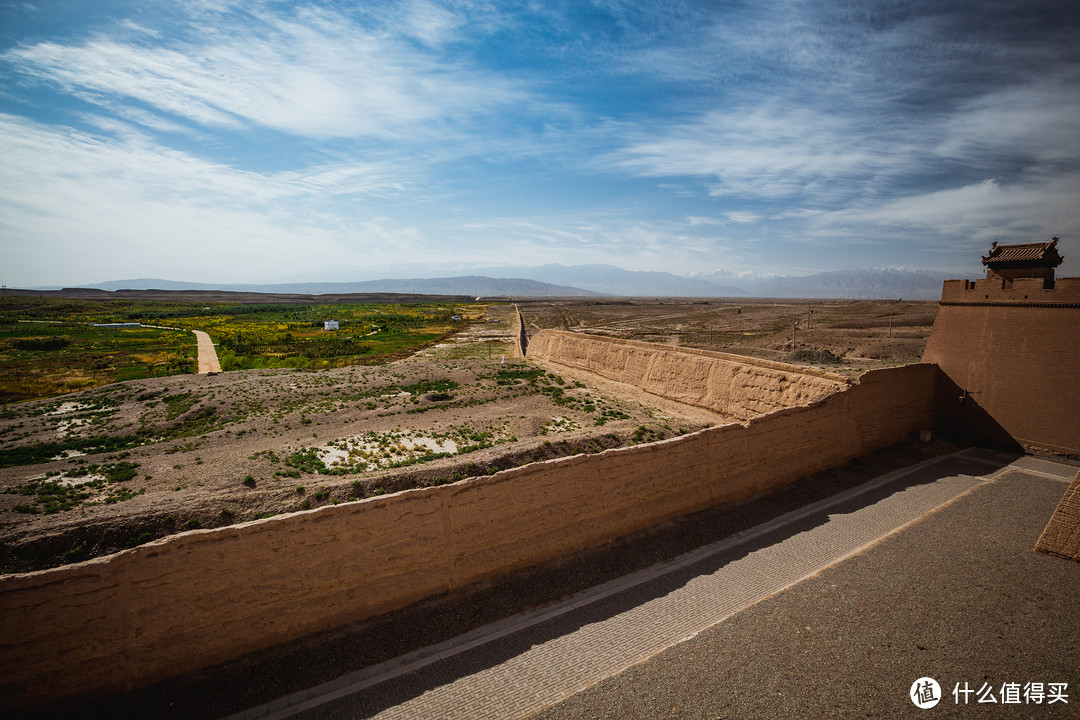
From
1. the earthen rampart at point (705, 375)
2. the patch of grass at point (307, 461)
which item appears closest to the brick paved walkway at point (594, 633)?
the earthen rampart at point (705, 375)

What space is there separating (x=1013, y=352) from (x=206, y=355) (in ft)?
176

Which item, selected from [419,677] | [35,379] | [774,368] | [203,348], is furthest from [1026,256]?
[203,348]

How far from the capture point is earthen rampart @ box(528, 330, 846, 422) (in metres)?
15.5

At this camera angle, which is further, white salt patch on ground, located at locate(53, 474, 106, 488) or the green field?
the green field

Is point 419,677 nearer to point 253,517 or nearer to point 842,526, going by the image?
point 253,517

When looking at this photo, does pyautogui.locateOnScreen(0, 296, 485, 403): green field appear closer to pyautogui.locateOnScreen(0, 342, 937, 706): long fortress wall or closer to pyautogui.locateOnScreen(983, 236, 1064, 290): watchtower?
pyautogui.locateOnScreen(0, 342, 937, 706): long fortress wall

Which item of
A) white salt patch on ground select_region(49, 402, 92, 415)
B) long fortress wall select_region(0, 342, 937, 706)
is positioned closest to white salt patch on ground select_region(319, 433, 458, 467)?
long fortress wall select_region(0, 342, 937, 706)

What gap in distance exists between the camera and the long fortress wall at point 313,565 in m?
5.54

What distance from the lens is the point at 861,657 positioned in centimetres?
629

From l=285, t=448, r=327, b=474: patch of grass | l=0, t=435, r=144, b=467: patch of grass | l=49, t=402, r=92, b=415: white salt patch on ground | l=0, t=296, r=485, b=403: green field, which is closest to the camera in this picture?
l=285, t=448, r=327, b=474: patch of grass

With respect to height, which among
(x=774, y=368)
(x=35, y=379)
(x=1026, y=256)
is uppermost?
(x=1026, y=256)

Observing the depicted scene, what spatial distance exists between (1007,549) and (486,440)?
13.4 meters

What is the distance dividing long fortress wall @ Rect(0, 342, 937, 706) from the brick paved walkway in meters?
1.07

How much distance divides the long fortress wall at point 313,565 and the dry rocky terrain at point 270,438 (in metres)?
4.21
